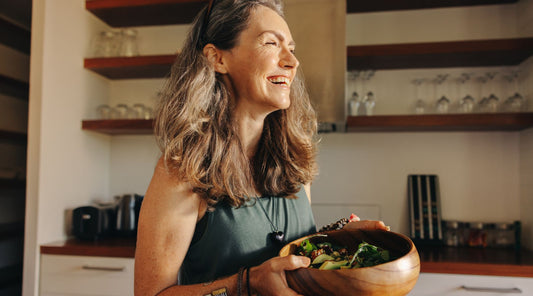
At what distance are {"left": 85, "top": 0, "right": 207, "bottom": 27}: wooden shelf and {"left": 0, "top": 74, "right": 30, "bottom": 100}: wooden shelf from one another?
29.7 inches

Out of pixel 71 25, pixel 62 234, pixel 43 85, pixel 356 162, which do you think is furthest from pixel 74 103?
pixel 356 162

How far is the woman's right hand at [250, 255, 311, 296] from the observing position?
2.28ft

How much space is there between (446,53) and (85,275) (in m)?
2.25

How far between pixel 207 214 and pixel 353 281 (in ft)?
1.36

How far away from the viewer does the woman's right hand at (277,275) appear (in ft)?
2.28

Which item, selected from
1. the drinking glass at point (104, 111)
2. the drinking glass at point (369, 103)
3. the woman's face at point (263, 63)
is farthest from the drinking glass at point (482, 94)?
the drinking glass at point (104, 111)

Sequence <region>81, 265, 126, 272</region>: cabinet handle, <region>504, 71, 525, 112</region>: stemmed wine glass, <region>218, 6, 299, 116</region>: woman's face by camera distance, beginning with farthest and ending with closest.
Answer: <region>504, 71, 525, 112</region>: stemmed wine glass
<region>81, 265, 126, 272</region>: cabinet handle
<region>218, 6, 299, 116</region>: woman's face

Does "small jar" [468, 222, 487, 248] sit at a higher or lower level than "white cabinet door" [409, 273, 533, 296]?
higher

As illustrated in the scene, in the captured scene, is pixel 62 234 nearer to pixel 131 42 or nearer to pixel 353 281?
pixel 131 42

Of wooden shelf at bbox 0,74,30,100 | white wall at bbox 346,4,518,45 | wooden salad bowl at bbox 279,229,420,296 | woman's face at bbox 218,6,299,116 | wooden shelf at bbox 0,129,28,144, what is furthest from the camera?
wooden shelf at bbox 0,74,30,100

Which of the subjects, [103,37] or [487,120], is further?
[103,37]

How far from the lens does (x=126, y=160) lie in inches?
104

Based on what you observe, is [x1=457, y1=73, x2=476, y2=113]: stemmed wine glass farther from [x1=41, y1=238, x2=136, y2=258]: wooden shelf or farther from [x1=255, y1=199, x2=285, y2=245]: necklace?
[x1=41, y1=238, x2=136, y2=258]: wooden shelf

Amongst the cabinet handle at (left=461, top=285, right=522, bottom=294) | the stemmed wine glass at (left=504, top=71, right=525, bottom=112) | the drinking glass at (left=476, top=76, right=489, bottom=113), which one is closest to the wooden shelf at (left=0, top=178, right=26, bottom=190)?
the cabinet handle at (left=461, top=285, right=522, bottom=294)
